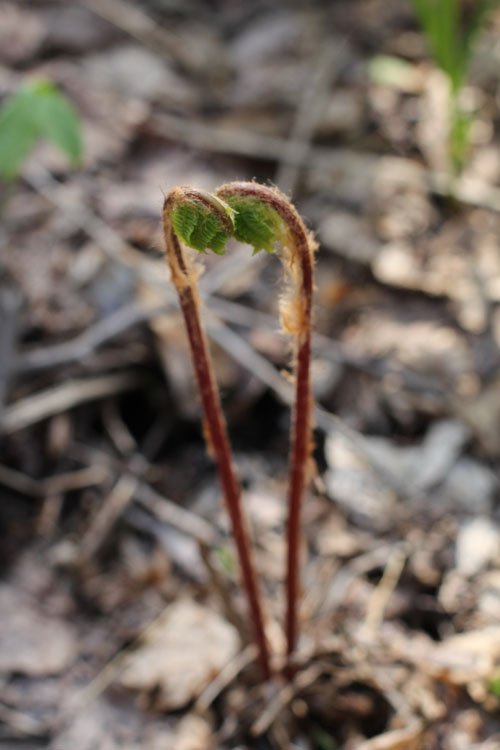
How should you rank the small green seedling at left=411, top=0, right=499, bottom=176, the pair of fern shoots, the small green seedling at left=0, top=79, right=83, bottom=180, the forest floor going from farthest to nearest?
the small green seedling at left=411, top=0, right=499, bottom=176
the small green seedling at left=0, top=79, right=83, bottom=180
the forest floor
the pair of fern shoots

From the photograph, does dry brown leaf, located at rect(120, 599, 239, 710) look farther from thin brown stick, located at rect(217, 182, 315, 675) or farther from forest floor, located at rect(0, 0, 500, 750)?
thin brown stick, located at rect(217, 182, 315, 675)

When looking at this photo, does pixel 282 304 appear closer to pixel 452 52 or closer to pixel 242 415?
pixel 242 415

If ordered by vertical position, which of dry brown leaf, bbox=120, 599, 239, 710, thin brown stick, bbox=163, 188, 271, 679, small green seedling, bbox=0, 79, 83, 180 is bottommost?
dry brown leaf, bbox=120, 599, 239, 710

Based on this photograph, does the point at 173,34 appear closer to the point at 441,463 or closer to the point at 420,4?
the point at 420,4

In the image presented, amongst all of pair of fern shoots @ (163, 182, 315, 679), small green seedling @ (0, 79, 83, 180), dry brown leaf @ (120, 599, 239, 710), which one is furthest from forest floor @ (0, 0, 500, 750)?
small green seedling @ (0, 79, 83, 180)

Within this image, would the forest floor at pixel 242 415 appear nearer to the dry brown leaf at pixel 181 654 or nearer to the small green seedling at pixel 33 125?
the dry brown leaf at pixel 181 654

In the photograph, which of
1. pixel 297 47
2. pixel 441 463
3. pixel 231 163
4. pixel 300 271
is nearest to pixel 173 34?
pixel 297 47
